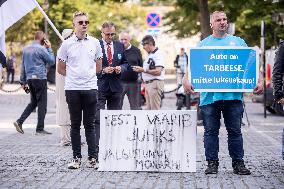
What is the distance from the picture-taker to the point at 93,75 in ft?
37.0

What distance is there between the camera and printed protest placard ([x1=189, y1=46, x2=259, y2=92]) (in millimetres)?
10828

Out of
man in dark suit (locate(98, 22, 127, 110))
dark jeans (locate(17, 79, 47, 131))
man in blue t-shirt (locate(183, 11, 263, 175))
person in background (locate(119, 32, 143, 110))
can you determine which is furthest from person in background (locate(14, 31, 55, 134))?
man in blue t-shirt (locate(183, 11, 263, 175))

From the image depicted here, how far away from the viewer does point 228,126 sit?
10750 millimetres

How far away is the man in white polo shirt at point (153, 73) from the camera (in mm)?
16328

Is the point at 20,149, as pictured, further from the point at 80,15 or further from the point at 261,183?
the point at 261,183

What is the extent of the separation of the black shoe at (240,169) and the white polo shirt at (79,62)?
6.65 ft

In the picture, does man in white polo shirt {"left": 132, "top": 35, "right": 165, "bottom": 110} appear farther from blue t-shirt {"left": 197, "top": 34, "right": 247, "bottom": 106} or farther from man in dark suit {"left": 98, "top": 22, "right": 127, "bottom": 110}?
blue t-shirt {"left": 197, "top": 34, "right": 247, "bottom": 106}

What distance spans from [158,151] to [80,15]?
1929 millimetres

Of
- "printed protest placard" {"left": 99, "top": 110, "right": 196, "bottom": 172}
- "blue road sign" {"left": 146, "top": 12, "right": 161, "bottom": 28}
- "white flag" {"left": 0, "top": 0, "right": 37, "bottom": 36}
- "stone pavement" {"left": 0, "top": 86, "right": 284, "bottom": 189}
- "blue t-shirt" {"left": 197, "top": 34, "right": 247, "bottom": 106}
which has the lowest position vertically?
"stone pavement" {"left": 0, "top": 86, "right": 284, "bottom": 189}

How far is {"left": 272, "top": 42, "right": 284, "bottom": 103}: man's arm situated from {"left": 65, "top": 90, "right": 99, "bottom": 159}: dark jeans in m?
2.23

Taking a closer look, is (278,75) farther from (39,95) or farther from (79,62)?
(39,95)

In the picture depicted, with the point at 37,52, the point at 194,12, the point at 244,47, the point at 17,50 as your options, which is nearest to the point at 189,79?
the point at 244,47

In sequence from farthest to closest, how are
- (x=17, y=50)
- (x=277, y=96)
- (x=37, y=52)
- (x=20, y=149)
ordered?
(x=17, y=50), (x=37, y=52), (x=20, y=149), (x=277, y=96)

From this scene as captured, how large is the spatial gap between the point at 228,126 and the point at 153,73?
564 centimetres
